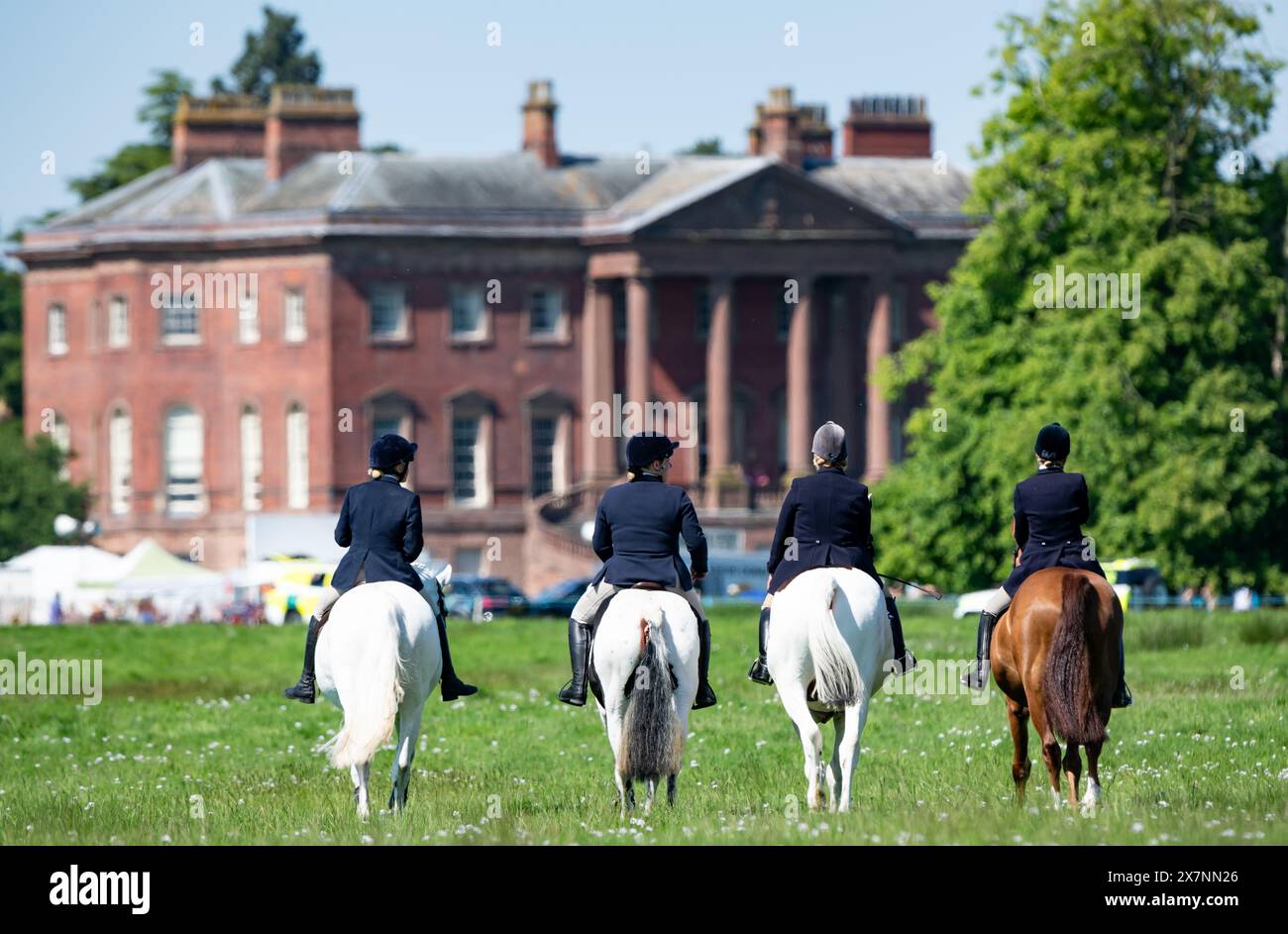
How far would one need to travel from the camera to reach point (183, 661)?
→ 3894 centimetres

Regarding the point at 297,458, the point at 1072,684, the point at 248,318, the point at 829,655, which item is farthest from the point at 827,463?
the point at 248,318

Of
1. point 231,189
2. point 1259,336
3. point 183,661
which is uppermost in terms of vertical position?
point 231,189

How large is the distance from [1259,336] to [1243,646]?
23.3m

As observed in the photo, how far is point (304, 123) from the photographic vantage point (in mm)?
85688

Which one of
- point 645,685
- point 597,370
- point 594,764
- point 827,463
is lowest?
point 594,764

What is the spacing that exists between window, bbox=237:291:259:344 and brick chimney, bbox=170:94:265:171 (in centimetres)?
665

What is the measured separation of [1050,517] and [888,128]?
245 feet

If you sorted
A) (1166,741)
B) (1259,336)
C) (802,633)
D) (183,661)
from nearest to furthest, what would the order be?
(802,633) < (1166,741) < (183,661) < (1259,336)

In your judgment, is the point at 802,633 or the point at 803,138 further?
→ the point at 803,138

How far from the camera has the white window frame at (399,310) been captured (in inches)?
3285

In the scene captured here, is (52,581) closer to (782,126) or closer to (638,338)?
(638,338)

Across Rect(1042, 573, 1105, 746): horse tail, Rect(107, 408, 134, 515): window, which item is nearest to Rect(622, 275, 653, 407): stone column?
Rect(107, 408, 134, 515): window
